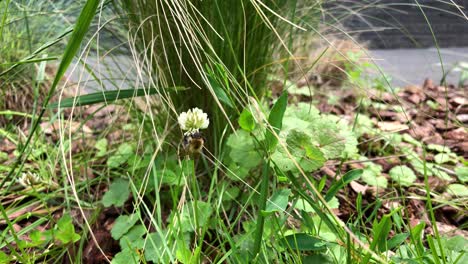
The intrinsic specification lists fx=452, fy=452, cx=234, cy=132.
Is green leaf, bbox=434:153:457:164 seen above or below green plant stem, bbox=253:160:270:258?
below

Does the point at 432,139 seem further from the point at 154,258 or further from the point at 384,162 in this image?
the point at 154,258

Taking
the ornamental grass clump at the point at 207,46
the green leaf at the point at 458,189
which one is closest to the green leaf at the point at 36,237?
the ornamental grass clump at the point at 207,46

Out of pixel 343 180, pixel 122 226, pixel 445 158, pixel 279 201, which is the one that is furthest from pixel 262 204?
pixel 445 158

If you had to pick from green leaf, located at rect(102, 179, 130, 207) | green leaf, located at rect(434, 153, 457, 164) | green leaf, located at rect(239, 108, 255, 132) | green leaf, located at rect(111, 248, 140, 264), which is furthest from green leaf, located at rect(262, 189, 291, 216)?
green leaf, located at rect(434, 153, 457, 164)

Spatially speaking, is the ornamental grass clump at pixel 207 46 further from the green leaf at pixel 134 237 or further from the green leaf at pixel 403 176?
the green leaf at pixel 403 176

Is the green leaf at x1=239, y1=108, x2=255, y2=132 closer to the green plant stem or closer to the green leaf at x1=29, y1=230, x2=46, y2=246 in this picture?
the green plant stem

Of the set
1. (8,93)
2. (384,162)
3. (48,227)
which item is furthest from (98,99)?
(8,93)
